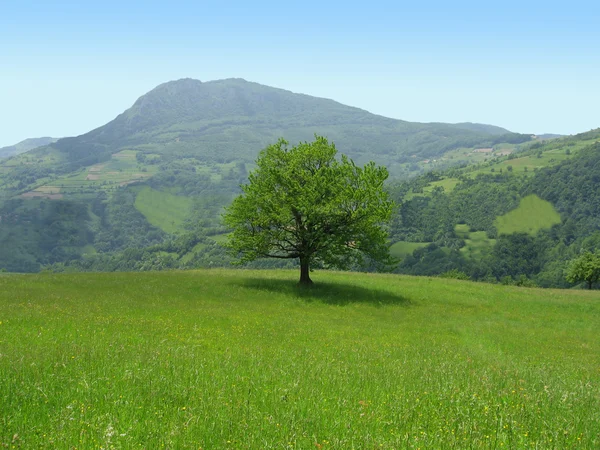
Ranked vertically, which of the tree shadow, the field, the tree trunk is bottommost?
the tree shadow

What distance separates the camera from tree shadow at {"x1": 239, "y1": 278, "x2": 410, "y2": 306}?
40156 mm

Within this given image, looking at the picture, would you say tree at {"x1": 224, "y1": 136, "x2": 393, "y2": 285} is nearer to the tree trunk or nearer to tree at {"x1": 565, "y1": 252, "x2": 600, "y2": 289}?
the tree trunk

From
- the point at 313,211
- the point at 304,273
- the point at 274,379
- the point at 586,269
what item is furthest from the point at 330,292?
the point at 586,269

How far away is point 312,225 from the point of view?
40.7m

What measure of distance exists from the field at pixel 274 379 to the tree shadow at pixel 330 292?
218 inches

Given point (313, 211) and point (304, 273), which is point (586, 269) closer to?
point (304, 273)

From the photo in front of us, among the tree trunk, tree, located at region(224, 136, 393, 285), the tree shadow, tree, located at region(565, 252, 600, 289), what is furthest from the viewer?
tree, located at region(565, 252, 600, 289)

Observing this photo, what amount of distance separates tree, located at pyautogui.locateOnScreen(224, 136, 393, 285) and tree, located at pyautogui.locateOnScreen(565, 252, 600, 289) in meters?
46.1

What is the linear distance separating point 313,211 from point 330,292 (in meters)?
8.33

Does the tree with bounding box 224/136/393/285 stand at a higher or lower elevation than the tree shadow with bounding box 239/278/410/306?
higher

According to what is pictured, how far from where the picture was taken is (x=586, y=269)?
7131 cm

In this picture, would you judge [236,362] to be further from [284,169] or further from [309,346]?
[284,169]

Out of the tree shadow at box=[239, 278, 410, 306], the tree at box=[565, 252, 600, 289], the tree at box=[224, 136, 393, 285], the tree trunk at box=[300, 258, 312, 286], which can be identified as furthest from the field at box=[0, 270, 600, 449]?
the tree at box=[565, 252, 600, 289]

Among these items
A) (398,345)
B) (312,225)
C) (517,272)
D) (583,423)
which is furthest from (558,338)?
(517,272)
